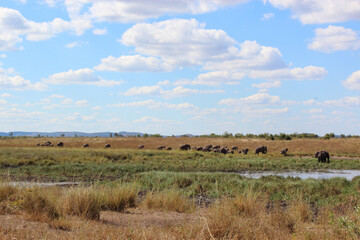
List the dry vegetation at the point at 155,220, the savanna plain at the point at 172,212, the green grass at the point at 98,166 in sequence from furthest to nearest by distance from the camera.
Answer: the green grass at the point at 98,166
the savanna plain at the point at 172,212
the dry vegetation at the point at 155,220

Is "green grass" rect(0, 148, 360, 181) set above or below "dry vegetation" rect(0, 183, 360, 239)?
below

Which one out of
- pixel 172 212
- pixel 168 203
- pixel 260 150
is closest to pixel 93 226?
pixel 172 212

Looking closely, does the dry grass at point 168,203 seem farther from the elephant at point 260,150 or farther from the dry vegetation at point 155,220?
the elephant at point 260,150

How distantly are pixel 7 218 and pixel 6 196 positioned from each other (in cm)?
236

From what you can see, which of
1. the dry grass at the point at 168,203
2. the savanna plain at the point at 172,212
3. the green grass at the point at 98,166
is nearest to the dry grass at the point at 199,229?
the savanna plain at the point at 172,212

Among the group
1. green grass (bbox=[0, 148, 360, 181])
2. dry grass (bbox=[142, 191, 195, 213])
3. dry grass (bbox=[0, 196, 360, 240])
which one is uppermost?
dry grass (bbox=[0, 196, 360, 240])

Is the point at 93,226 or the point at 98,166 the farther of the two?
the point at 98,166

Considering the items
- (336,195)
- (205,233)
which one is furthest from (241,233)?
(336,195)

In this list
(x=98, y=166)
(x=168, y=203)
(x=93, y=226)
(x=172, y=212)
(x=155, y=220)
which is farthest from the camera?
(x=98, y=166)

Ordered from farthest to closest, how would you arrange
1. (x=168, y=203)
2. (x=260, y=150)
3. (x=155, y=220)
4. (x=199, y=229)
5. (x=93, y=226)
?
1. (x=260, y=150)
2. (x=168, y=203)
3. (x=155, y=220)
4. (x=93, y=226)
5. (x=199, y=229)

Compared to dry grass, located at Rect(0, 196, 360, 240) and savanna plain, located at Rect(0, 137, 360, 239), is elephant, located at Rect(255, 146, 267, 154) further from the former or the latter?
dry grass, located at Rect(0, 196, 360, 240)

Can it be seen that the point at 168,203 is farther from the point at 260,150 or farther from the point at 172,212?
the point at 260,150

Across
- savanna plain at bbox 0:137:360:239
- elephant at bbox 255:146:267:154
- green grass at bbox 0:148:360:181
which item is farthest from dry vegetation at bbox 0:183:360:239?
elephant at bbox 255:146:267:154

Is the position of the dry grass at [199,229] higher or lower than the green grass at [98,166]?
higher
